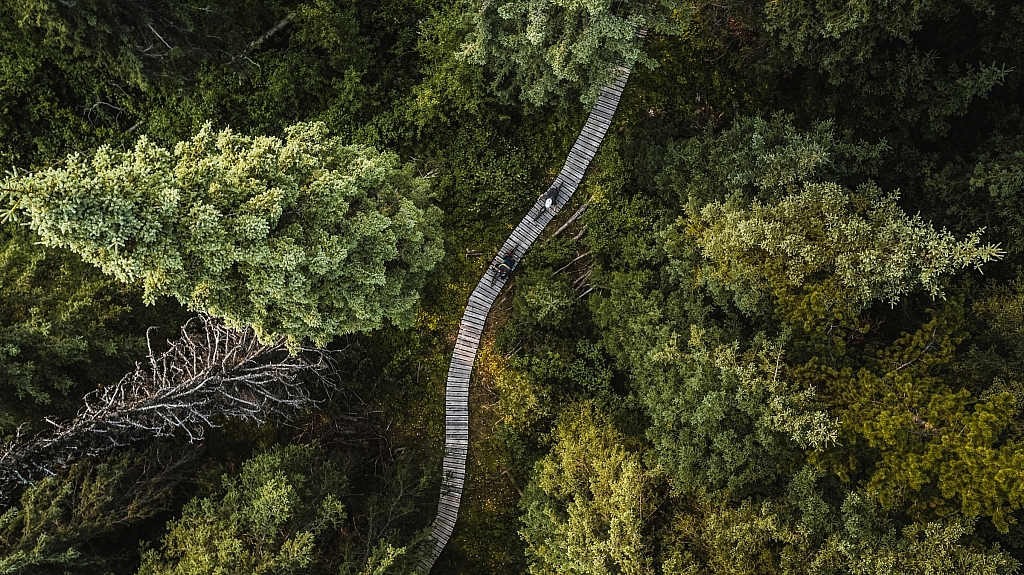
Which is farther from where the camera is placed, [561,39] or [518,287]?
[518,287]

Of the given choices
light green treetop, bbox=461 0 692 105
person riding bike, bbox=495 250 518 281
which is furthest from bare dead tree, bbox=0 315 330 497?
light green treetop, bbox=461 0 692 105

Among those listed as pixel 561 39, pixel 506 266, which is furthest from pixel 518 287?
pixel 561 39

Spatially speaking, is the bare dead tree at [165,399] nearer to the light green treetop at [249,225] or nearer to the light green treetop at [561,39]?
the light green treetop at [249,225]

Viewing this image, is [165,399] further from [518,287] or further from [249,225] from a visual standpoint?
[518,287]

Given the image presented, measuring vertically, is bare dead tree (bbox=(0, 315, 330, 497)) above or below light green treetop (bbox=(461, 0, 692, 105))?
below

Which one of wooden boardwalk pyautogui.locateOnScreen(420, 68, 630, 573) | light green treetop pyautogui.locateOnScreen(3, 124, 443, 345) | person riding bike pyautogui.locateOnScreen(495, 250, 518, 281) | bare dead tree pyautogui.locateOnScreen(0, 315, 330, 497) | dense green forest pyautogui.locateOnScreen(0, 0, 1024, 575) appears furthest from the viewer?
wooden boardwalk pyautogui.locateOnScreen(420, 68, 630, 573)

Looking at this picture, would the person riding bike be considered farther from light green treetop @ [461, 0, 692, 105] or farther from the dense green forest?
light green treetop @ [461, 0, 692, 105]

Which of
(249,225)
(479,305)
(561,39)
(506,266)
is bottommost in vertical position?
(479,305)
